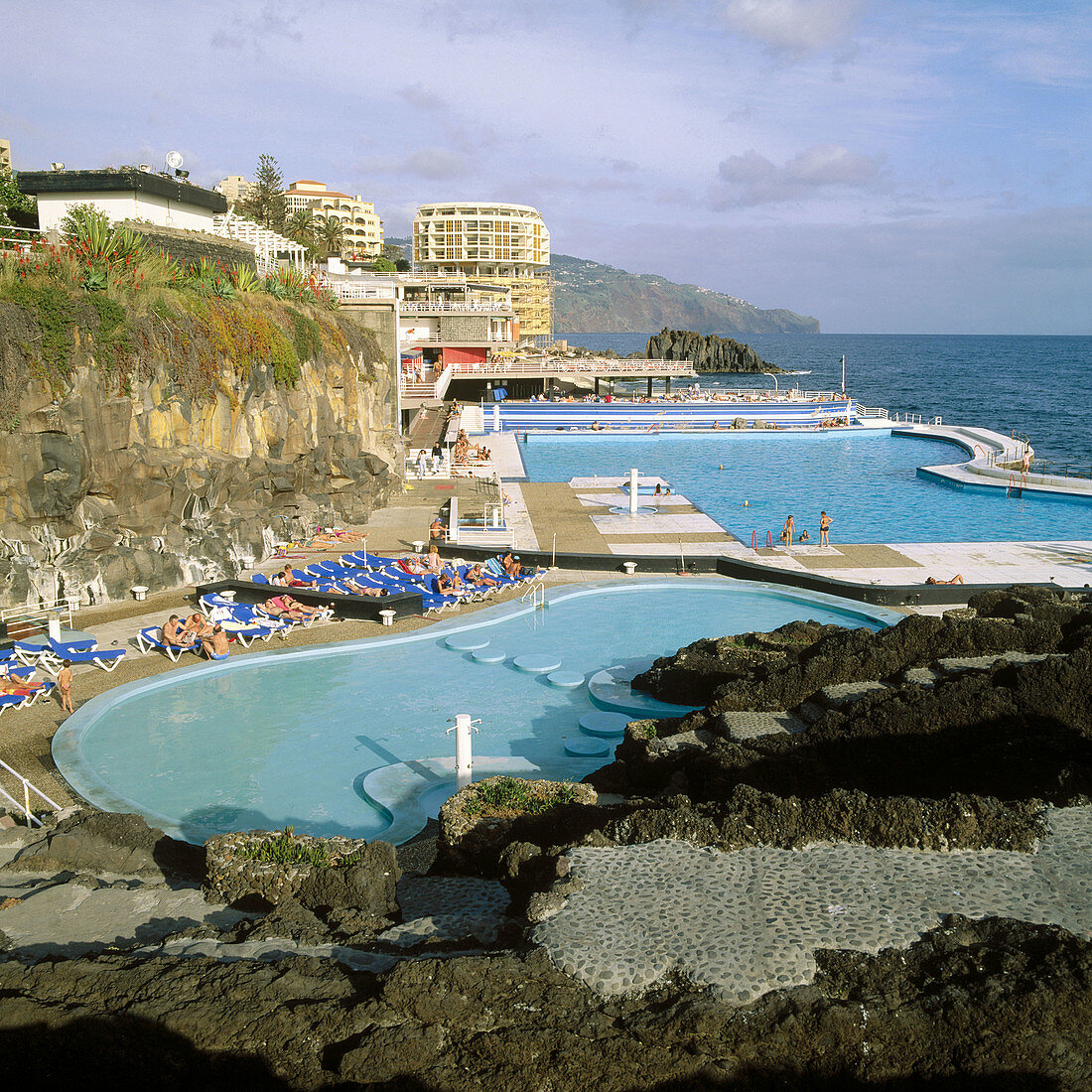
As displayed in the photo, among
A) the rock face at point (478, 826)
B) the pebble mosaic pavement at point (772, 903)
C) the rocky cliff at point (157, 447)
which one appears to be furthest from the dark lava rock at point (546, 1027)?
the rocky cliff at point (157, 447)

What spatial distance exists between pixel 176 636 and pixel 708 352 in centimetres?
8795

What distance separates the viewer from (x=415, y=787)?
8453 millimetres

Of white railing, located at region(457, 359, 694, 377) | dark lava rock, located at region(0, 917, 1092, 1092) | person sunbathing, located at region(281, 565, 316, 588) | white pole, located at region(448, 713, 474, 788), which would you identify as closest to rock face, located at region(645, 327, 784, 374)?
white railing, located at region(457, 359, 694, 377)

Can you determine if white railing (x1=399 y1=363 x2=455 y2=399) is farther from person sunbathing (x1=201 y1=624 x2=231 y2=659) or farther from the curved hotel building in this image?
the curved hotel building

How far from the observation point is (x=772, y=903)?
446cm

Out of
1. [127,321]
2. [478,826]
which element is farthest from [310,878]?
[127,321]

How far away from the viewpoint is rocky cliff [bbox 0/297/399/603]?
13.1 m

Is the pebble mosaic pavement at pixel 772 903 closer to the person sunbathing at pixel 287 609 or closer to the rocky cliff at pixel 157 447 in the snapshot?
the person sunbathing at pixel 287 609

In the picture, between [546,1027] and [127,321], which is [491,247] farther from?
[546,1027]

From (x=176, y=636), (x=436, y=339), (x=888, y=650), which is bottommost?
(x=176, y=636)

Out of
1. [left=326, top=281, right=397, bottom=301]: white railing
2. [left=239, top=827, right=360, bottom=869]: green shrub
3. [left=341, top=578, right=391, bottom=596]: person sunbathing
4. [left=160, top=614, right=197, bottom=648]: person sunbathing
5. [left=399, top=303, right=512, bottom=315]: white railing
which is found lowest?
[left=160, top=614, right=197, bottom=648]: person sunbathing

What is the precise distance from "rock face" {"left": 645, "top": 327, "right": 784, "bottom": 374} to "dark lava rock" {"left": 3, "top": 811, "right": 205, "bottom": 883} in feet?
295

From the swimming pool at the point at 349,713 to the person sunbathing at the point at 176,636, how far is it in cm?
55

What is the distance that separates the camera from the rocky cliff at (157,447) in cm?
1309
